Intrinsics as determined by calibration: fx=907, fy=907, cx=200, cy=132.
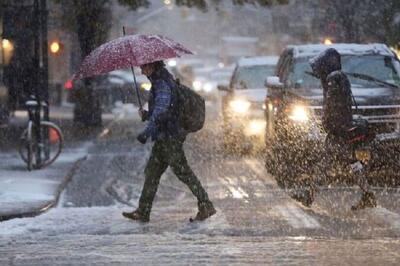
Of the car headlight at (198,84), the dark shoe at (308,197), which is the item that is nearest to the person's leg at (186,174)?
the dark shoe at (308,197)

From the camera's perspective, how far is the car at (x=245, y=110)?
1769 cm

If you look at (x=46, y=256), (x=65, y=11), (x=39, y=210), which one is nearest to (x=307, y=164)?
(x=39, y=210)

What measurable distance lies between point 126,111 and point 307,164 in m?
21.2

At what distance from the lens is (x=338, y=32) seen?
25625 mm

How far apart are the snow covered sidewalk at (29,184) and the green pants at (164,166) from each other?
4.77ft

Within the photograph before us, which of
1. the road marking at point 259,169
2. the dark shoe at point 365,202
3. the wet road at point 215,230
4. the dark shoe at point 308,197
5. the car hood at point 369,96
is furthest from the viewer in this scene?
the road marking at point 259,169

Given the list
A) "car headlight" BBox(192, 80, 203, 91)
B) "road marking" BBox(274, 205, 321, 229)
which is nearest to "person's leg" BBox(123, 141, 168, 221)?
"road marking" BBox(274, 205, 321, 229)

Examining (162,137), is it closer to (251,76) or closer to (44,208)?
(44,208)

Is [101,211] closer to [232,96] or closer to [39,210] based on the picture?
[39,210]

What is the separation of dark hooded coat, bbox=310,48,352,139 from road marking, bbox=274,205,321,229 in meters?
0.99

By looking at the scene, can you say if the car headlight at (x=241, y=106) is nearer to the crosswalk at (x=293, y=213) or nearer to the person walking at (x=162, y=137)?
the crosswalk at (x=293, y=213)

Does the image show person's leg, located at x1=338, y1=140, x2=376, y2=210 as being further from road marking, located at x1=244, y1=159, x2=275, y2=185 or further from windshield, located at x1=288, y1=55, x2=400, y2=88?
windshield, located at x1=288, y1=55, x2=400, y2=88

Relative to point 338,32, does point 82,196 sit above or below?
below

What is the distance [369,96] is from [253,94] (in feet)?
18.8
